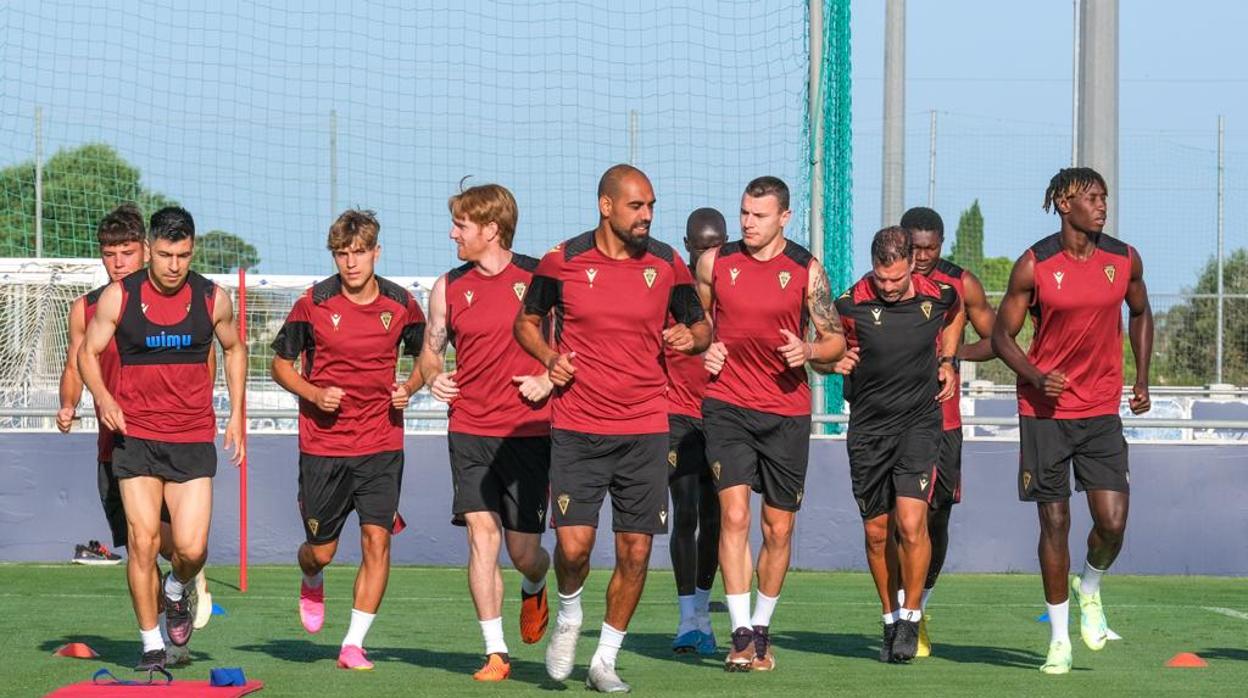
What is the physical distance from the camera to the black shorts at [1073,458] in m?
9.44

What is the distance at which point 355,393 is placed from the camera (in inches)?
361

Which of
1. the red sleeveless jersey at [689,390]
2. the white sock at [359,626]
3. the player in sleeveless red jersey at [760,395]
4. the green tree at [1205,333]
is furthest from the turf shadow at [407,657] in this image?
the green tree at [1205,333]

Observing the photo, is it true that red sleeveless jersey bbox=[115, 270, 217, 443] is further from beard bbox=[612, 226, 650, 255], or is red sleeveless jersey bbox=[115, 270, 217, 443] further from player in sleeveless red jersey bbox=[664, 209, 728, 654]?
player in sleeveless red jersey bbox=[664, 209, 728, 654]

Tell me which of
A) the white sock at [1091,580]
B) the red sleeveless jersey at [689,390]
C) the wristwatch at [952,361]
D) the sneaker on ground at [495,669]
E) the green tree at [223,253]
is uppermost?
the green tree at [223,253]

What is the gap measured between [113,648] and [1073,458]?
16.8ft

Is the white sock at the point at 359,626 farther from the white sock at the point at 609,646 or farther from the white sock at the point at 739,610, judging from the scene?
the white sock at the point at 739,610

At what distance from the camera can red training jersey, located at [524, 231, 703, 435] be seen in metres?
8.12

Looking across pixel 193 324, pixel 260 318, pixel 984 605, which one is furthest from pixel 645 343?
pixel 260 318

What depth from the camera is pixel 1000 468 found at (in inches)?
619

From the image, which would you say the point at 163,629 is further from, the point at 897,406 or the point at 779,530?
the point at 897,406

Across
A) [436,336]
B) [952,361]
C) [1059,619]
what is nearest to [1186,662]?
[1059,619]

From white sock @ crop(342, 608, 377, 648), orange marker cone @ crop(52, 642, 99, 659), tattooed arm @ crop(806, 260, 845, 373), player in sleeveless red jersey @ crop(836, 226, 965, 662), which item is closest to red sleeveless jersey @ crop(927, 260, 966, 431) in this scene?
player in sleeveless red jersey @ crop(836, 226, 965, 662)

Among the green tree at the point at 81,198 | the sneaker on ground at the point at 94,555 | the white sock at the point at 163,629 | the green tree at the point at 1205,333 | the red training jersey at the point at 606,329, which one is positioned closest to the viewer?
the red training jersey at the point at 606,329

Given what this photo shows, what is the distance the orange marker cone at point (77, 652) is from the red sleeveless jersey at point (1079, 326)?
16.1 feet
